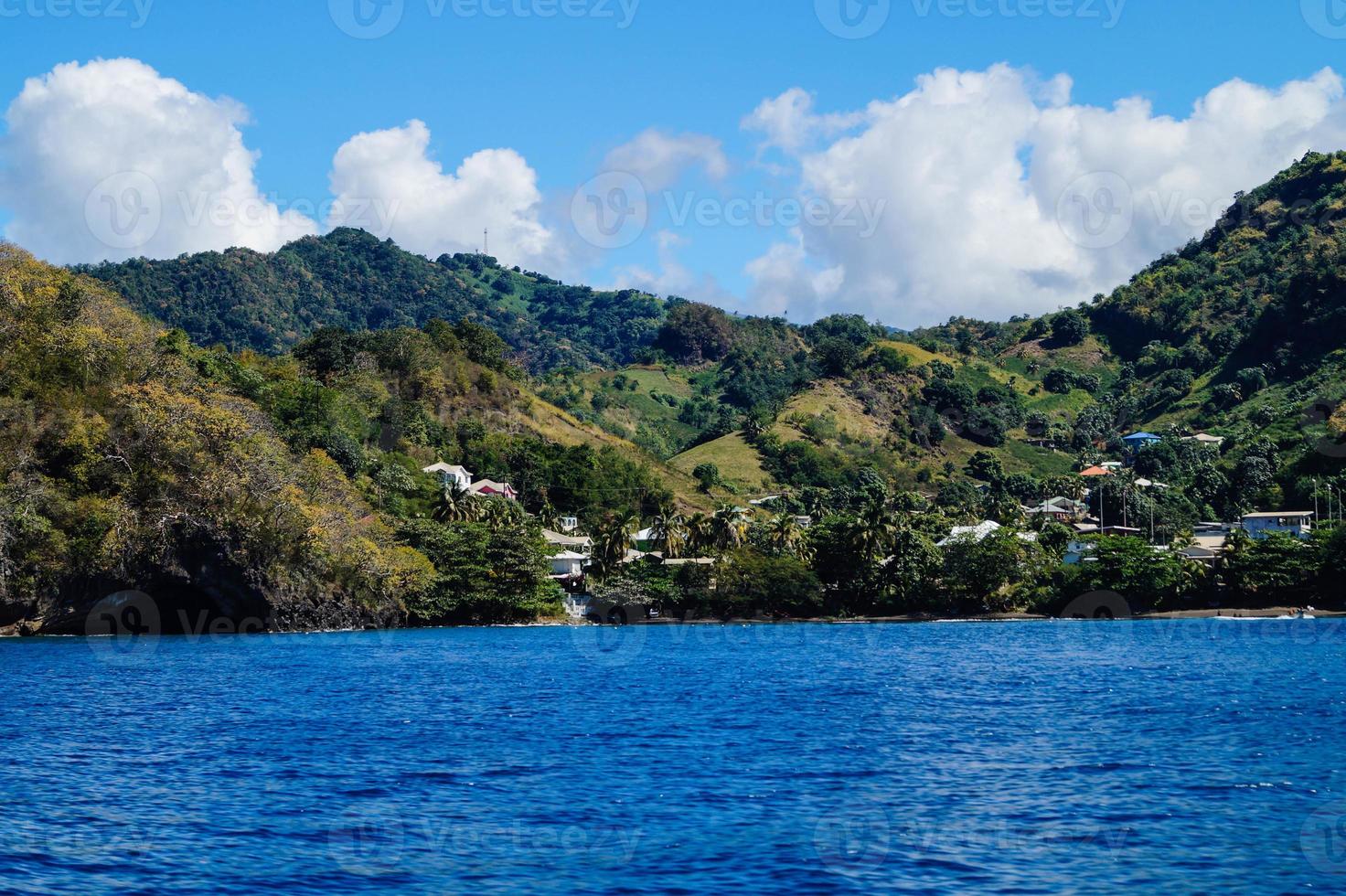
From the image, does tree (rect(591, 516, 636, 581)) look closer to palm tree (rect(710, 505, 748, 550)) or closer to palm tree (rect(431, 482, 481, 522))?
palm tree (rect(710, 505, 748, 550))

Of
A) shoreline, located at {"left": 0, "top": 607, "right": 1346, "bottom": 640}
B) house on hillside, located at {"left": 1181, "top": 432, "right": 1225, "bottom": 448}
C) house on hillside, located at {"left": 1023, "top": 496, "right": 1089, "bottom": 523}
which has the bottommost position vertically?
shoreline, located at {"left": 0, "top": 607, "right": 1346, "bottom": 640}

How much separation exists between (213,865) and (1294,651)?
205 ft

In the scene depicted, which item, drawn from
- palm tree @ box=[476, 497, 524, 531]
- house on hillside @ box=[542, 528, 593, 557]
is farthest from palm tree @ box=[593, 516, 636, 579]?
palm tree @ box=[476, 497, 524, 531]

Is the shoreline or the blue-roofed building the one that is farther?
the blue-roofed building

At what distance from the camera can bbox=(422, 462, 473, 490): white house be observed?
412ft

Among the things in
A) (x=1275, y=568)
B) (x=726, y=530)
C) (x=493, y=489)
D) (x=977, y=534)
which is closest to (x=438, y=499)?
(x=493, y=489)

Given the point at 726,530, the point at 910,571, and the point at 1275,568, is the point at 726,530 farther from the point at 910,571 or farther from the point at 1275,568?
the point at 1275,568

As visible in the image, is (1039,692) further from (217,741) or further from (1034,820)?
(217,741)

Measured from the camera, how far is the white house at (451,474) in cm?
12544
